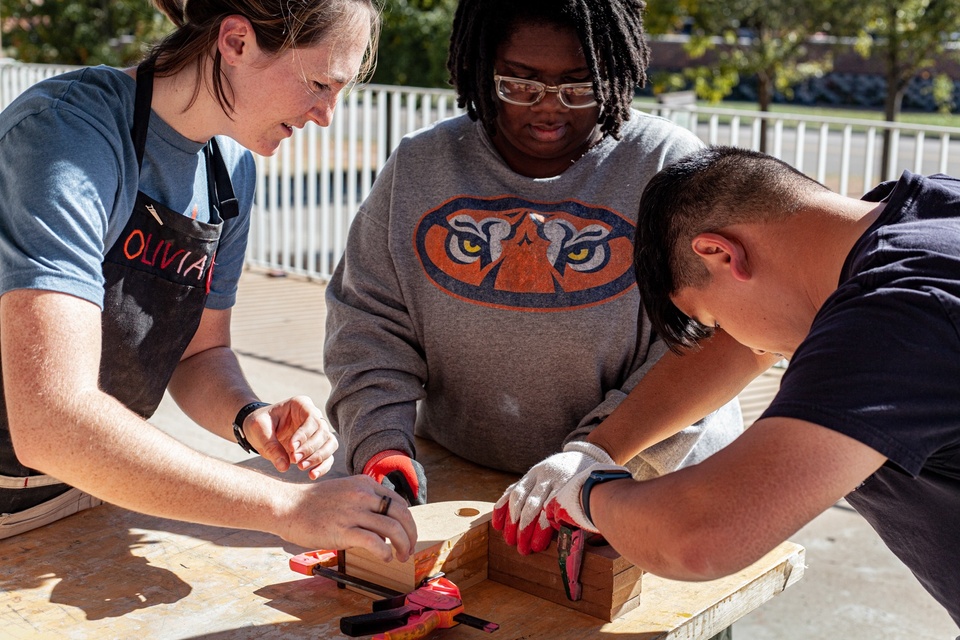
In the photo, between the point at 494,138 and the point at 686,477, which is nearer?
the point at 686,477

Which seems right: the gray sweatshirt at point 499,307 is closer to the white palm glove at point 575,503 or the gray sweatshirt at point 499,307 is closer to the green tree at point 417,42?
the white palm glove at point 575,503

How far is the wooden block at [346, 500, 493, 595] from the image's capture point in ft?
5.65

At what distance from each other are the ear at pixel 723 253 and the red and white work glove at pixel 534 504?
39 centimetres

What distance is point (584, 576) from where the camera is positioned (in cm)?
173

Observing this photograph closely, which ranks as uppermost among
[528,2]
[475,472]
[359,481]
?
[528,2]

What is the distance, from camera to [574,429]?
2.27m

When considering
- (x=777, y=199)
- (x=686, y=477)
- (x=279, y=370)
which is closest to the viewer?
(x=686, y=477)

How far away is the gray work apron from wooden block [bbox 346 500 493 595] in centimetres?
53

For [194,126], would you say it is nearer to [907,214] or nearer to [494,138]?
[494,138]

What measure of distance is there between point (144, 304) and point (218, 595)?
528 mm

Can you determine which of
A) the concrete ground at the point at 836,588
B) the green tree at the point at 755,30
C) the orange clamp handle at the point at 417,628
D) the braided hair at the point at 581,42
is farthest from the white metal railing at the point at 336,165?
the orange clamp handle at the point at 417,628

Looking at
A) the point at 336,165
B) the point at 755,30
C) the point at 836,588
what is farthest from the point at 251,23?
the point at 755,30

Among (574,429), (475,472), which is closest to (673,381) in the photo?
(574,429)

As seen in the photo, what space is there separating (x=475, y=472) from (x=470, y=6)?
106cm
